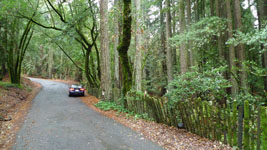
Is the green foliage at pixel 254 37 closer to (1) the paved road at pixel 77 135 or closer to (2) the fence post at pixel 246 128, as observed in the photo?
(2) the fence post at pixel 246 128

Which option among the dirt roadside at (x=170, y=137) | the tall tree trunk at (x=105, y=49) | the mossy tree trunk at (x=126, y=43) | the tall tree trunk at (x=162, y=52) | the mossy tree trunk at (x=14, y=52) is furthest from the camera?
the tall tree trunk at (x=162, y=52)

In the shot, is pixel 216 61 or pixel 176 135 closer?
pixel 176 135

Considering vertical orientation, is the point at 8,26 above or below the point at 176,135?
above

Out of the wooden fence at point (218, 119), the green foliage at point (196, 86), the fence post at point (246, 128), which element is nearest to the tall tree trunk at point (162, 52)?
the wooden fence at point (218, 119)

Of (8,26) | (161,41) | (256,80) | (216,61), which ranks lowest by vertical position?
(256,80)

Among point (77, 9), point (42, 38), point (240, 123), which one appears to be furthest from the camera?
point (42, 38)

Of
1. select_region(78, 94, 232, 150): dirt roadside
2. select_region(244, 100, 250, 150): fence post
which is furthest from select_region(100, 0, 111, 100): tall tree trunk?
select_region(244, 100, 250, 150): fence post

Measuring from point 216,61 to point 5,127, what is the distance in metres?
12.0

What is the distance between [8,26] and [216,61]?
59.8 feet

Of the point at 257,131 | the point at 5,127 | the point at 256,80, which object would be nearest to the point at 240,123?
the point at 257,131

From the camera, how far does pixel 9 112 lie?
9.14 meters

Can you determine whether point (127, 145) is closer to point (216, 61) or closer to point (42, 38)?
point (216, 61)

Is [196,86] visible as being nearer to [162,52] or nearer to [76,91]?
[76,91]

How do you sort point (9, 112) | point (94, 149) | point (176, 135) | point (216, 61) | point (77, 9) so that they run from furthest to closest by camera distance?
point (77, 9) < point (216, 61) < point (9, 112) < point (176, 135) < point (94, 149)
